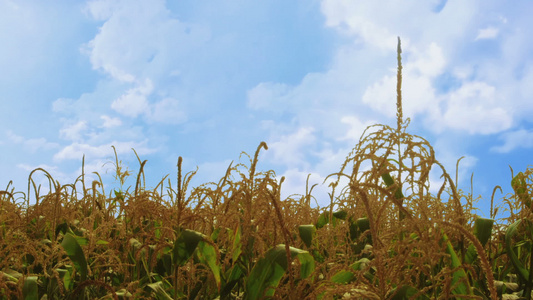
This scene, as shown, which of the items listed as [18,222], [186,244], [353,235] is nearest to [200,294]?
[186,244]

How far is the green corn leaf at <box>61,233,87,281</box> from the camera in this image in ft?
6.06

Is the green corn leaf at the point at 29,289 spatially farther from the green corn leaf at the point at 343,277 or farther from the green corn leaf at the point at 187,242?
the green corn leaf at the point at 343,277

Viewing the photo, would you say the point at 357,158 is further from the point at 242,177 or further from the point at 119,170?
the point at 119,170

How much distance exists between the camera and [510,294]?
1950mm

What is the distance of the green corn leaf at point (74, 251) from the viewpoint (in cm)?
185

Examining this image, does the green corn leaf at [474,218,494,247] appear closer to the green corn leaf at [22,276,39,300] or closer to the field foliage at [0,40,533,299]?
the field foliage at [0,40,533,299]

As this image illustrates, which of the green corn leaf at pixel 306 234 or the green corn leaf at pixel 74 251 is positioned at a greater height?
the green corn leaf at pixel 306 234

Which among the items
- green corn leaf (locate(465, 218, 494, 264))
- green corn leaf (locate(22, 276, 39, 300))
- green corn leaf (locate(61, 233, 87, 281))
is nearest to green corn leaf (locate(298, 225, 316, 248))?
green corn leaf (locate(465, 218, 494, 264))

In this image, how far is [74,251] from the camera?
1.87 meters

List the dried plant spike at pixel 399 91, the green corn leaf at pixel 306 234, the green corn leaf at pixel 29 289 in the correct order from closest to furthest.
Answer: the green corn leaf at pixel 29 289 → the green corn leaf at pixel 306 234 → the dried plant spike at pixel 399 91

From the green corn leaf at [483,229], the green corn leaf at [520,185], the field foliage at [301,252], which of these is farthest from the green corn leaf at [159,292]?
the green corn leaf at [520,185]

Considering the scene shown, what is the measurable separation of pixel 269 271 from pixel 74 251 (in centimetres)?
84

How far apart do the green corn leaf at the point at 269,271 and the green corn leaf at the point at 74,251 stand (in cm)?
73

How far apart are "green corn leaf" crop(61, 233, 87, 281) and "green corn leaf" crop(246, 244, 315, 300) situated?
28.7 inches
